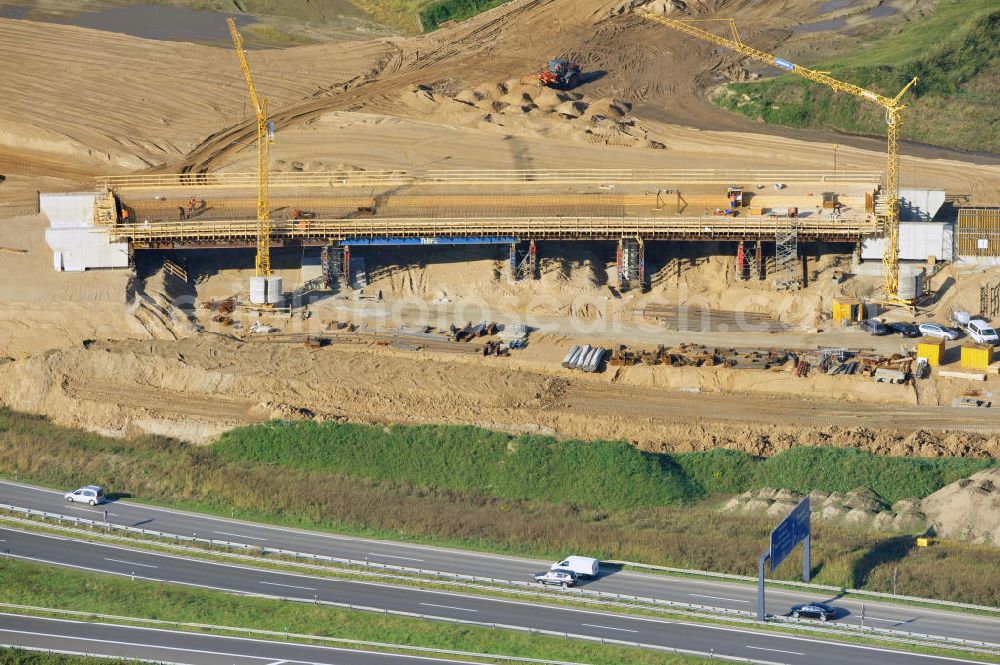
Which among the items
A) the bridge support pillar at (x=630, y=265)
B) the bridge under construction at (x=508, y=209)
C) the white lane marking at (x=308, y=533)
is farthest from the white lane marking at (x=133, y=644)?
the bridge support pillar at (x=630, y=265)

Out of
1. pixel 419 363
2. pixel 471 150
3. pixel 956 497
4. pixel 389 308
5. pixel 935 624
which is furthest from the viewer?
pixel 471 150

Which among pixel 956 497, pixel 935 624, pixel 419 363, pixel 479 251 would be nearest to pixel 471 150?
pixel 479 251

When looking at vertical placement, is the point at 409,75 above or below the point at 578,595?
above

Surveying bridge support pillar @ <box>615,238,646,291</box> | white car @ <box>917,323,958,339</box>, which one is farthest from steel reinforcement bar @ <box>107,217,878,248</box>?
white car @ <box>917,323,958,339</box>

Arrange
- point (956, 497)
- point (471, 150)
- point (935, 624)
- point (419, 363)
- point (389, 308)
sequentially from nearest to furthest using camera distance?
1. point (935, 624)
2. point (956, 497)
3. point (419, 363)
4. point (389, 308)
5. point (471, 150)

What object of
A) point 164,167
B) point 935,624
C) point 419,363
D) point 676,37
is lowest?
point 935,624

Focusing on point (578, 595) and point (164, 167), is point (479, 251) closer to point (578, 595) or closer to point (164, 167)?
point (164, 167)

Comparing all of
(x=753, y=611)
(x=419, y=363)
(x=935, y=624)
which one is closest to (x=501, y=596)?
(x=753, y=611)

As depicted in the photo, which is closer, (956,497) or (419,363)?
(956,497)
